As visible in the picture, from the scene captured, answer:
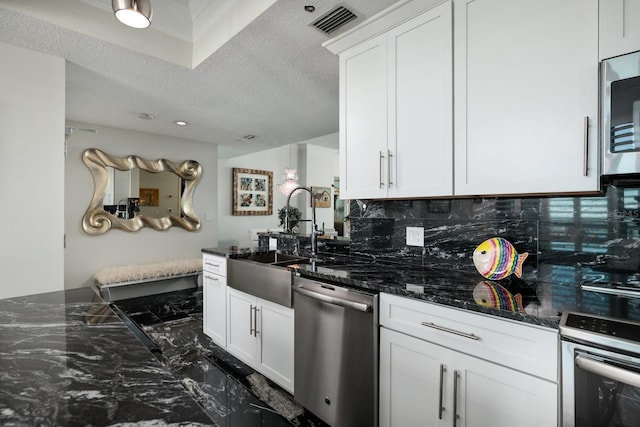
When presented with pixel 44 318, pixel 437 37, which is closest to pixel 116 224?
pixel 44 318

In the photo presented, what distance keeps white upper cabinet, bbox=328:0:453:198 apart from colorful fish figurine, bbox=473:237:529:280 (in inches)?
13.7

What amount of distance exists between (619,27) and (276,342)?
238 cm

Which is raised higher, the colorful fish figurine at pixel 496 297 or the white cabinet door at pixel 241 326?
the colorful fish figurine at pixel 496 297

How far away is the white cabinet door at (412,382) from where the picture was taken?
4.28 feet

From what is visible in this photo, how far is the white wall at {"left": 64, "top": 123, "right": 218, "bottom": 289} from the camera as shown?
13.2 feet

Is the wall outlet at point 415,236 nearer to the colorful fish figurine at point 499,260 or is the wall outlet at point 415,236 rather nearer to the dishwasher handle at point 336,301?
the colorful fish figurine at point 499,260

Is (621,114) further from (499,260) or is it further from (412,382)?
(412,382)

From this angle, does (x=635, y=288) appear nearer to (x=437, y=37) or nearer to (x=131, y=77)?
(x=437, y=37)

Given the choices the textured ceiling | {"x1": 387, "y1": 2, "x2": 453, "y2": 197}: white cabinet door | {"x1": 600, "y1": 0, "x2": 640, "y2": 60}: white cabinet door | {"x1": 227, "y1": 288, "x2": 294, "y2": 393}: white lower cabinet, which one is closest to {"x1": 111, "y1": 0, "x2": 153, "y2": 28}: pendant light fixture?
the textured ceiling

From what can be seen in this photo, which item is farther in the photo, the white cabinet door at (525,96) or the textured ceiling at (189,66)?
the textured ceiling at (189,66)

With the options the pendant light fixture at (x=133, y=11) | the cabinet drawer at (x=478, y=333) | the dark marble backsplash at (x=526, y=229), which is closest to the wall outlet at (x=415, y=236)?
the dark marble backsplash at (x=526, y=229)

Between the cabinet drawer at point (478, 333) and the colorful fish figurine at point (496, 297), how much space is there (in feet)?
0.17

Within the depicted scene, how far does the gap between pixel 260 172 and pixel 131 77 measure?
4.73m

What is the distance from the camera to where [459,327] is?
1261mm
